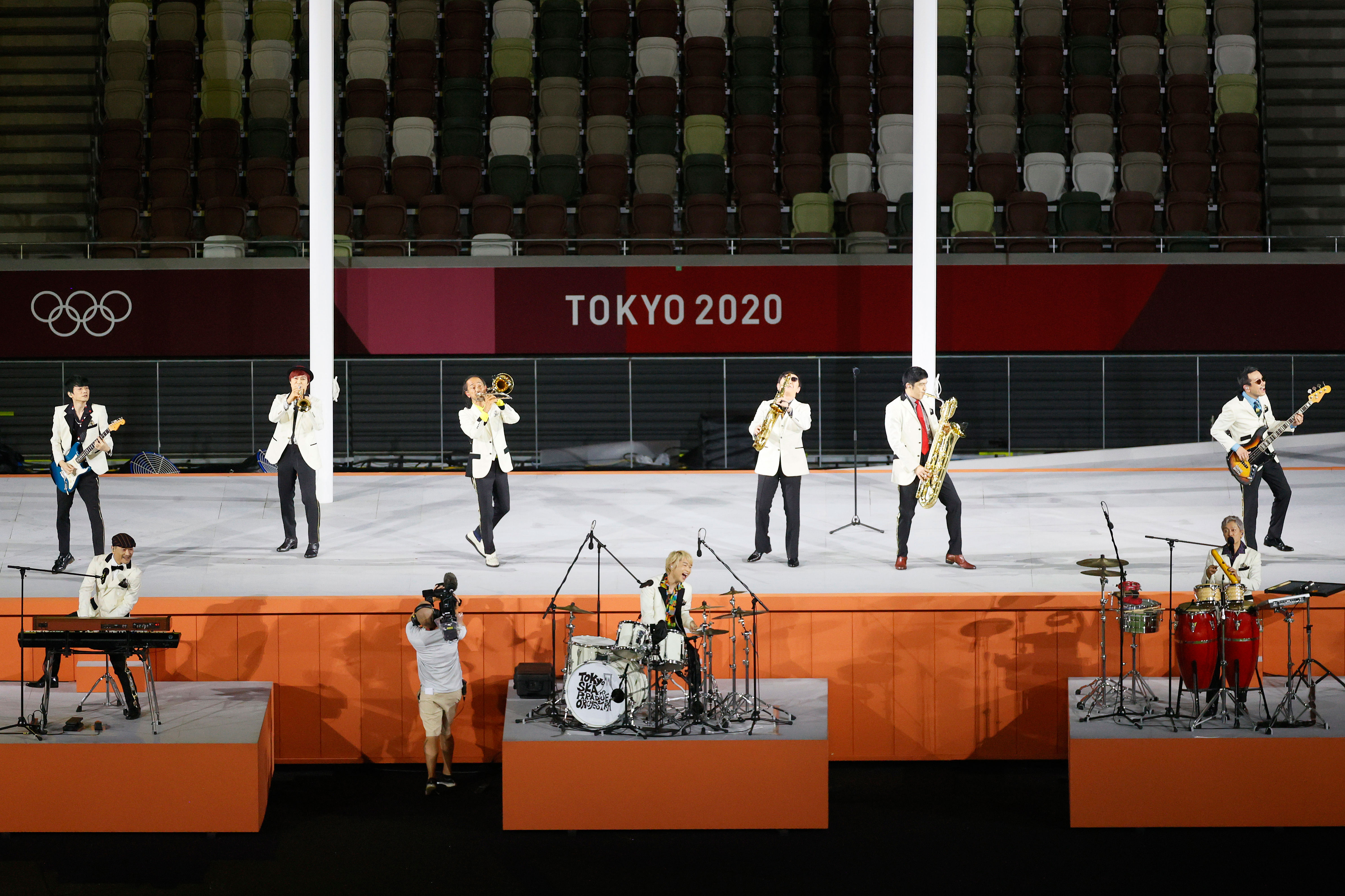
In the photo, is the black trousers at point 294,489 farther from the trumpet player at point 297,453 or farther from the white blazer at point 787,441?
the white blazer at point 787,441

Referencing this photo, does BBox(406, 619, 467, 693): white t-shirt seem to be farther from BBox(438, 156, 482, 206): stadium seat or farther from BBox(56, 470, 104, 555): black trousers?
BBox(438, 156, 482, 206): stadium seat

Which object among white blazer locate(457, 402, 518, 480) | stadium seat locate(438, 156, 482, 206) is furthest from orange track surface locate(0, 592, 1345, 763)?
stadium seat locate(438, 156, 482, 206)

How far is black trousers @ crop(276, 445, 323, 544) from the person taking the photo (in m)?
8.98

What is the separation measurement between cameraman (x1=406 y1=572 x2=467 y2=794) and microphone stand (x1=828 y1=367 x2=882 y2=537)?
1.69 metres

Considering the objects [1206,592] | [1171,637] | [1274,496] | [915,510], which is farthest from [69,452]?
[1274,496]

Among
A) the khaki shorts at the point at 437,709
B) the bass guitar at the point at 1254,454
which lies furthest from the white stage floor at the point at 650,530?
the khaki shorts at the point at 437,709

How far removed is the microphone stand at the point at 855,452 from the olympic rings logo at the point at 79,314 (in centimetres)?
708

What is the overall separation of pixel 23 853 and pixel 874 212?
33.7 feet

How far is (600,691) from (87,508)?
3.93 meters

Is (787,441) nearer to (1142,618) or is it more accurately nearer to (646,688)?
(646,688)

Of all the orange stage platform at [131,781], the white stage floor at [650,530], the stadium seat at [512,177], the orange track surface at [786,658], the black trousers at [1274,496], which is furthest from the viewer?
the stadium seat at [512,177]

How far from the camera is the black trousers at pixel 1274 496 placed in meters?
8.88

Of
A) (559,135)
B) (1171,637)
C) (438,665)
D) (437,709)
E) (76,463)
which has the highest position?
(559,135)

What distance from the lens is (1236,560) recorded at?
782 cm
